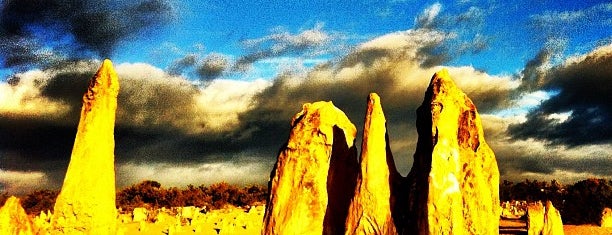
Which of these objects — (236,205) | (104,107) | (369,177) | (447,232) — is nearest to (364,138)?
(369,177)

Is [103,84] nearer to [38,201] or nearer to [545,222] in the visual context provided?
[545,222]

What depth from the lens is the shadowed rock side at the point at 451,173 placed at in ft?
38.0

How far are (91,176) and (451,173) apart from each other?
26.1 feet

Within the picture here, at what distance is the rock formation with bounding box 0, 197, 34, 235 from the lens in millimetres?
10211

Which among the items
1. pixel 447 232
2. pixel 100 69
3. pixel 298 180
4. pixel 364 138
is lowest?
pixel 447 232

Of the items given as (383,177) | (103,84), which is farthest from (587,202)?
(103,84)

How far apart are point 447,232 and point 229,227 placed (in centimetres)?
2012

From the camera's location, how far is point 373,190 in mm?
13070

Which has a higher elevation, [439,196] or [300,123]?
[300,123]

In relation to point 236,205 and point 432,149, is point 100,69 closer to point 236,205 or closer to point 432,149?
point 432,149

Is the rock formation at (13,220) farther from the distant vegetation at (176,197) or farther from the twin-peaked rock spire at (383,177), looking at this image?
Result: the distant vegetation at (176,197)

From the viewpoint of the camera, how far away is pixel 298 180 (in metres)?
14.0

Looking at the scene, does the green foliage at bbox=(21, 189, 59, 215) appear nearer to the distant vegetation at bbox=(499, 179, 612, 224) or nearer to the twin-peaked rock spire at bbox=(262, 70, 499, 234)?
the distant vegetation at bbox=(499, 179, 612, 224)

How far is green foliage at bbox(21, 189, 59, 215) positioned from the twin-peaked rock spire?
51.6 metres
